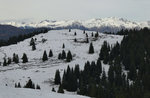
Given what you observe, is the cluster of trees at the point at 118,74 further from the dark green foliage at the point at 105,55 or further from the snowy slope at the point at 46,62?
the snowy slope at the point at 46,62

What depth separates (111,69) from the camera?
9600cm

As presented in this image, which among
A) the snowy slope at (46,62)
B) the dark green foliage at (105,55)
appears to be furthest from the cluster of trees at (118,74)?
the snowy slope at (46,62)

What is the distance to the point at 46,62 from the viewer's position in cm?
12112

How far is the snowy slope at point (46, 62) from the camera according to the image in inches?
3671

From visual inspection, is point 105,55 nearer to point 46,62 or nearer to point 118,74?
point 118,74

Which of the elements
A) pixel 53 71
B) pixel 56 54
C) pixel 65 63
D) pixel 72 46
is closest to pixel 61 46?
pixel 72 46

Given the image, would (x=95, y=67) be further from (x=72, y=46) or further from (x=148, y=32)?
(x=148, y=32)

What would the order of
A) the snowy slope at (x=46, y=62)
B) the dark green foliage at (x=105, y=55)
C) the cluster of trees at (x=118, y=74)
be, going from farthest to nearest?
the dark green foliage at (x=105, y=55) < the snowy slope at (x=46, y=62) < the cluster of trees at (x=118, y=74)

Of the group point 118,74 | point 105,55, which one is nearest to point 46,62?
point 105,55

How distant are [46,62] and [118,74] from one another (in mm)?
40538

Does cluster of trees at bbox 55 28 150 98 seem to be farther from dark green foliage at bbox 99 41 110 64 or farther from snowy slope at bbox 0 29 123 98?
snowy slope at bbox 0 29 123 98

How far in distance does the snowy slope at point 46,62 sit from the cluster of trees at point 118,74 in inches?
254

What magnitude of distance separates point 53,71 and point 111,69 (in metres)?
25.1

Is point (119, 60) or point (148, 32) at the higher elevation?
point (148, 32)
